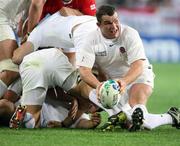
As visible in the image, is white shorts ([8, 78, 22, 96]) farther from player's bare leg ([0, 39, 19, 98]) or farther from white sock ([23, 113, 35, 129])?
white sock ([23, 113, 35, 129])

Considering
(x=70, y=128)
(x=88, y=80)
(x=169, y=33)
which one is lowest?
(x=70, y=128)

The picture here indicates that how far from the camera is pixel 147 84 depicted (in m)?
9.47

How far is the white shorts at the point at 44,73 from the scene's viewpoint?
31.1 ft

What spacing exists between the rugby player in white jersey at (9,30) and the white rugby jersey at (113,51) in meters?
1.02

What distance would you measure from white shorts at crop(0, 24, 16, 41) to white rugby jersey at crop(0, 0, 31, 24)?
0.62 ft

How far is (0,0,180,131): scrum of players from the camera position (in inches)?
359

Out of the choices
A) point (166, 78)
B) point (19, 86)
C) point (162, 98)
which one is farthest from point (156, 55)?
point (19, 86)

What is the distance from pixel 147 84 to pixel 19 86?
167cm

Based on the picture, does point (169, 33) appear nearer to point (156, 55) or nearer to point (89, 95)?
point (156, 55)

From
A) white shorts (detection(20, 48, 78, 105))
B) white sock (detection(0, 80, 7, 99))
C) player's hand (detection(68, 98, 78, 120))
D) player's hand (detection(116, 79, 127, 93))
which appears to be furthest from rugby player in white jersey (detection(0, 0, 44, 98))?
player's hand (detection(116, 79, 127, 93))

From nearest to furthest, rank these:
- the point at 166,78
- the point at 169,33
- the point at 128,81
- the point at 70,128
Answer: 1. the point at 128,81
2. the point at 70,128
3. the point at 166,78
4. the point at 169,33

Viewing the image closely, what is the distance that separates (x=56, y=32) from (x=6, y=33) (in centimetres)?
66

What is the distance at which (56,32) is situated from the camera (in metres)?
10.2

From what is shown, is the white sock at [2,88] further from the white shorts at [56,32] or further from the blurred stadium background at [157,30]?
the blurred stadium background at [157,30]
